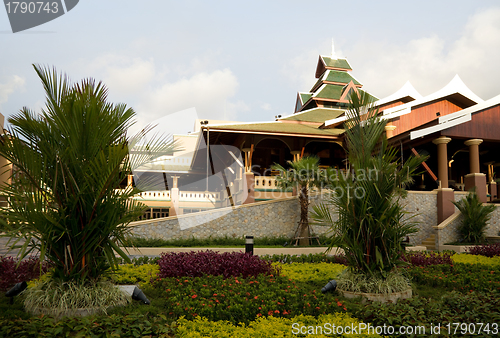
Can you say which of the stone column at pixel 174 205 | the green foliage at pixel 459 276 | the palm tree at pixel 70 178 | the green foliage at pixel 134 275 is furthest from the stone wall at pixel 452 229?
the palm tree at pixel 70 178

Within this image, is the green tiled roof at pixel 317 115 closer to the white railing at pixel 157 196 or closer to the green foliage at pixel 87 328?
the white railing at pixel 157 196

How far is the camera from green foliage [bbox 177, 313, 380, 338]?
4609mm

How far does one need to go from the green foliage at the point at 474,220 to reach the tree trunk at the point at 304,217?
7163 millimetres

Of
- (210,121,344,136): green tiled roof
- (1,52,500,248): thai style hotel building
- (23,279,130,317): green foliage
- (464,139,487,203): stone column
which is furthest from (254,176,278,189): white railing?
(23,279,130,317): green foliage

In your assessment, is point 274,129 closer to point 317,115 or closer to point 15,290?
point 317,115

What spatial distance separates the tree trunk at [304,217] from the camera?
51.5 ft

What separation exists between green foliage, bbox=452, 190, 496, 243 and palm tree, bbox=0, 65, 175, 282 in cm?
1591

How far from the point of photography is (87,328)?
14.1ft

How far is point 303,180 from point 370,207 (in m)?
8.71

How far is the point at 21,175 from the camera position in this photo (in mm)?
5344

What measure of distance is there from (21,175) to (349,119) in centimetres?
563

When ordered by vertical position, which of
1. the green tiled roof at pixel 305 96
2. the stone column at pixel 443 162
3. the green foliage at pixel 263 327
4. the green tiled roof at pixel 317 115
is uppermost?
the green tiled roof at pixel 305 96

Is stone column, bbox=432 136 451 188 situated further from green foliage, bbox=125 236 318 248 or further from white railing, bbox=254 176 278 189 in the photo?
white railing, bbox=254 176 278 189

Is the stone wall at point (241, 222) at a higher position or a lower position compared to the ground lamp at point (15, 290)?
higher
